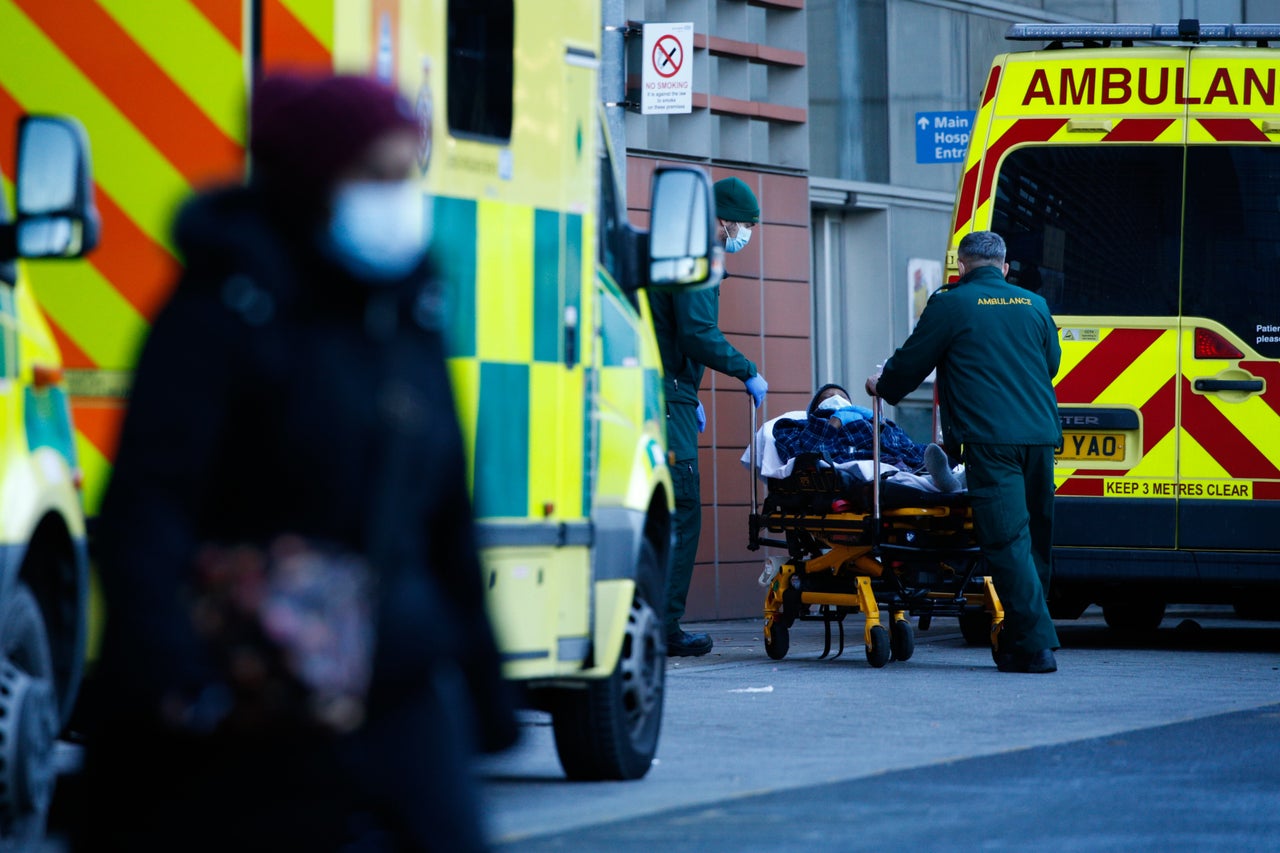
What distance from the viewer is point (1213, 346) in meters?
12.0

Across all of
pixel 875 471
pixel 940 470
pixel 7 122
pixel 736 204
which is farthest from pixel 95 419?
pixel 736 204

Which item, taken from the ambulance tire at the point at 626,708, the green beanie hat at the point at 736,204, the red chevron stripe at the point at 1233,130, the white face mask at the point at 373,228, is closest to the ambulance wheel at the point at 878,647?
the green beanie hat at the point at 736,204

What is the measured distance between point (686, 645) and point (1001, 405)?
2.02 m

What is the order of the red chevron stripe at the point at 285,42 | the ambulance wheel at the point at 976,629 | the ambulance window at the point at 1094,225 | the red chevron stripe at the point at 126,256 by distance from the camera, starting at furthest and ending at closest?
the ambulance wheel at the point at 976,629
the ambulance window at the point at 1094,225
the red chevron stripe at the point at 126,256
the red chevron stripe at the point at 285,42

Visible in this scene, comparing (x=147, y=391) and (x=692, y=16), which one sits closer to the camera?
(x=147, y=391)

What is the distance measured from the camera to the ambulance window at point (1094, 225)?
39.6 ft

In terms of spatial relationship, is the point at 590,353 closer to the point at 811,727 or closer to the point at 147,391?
the point at 811,727

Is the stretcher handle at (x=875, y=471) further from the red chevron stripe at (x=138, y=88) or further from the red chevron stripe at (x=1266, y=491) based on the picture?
the red chevron stripe at (x=138, y=88)

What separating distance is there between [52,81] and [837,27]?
1143cm

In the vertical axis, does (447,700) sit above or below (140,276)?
below

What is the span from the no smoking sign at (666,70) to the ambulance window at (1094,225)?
1.80 m

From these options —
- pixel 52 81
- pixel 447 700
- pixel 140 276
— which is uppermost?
pixel 52 81

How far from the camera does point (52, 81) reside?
19.8 feet

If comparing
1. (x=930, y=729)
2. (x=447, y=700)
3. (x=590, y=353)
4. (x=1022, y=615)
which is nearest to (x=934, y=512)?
(x=1022, y=615)
